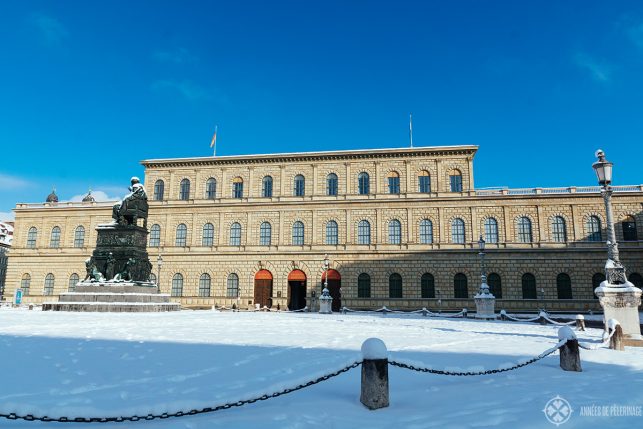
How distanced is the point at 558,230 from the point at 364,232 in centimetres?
1610

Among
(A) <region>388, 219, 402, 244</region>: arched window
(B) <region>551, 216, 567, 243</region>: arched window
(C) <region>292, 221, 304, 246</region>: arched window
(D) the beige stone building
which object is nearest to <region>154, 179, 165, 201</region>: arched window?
(D) the beige stone building

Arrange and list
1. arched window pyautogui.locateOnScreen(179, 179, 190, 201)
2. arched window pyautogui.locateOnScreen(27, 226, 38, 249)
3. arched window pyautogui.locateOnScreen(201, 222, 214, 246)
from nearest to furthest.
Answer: arched window pyautogui.locateOnScreen(201, 222, 214, 246) < arched window pyautogui.locateOnScreen(179, 179, 190, 201) < arched window pyautogui.locateOnScreen(27, 226, 38, 249)

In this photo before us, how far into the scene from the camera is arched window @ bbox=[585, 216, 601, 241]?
34.3 m

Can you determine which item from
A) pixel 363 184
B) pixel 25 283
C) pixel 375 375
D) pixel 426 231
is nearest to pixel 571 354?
pixel 375 375

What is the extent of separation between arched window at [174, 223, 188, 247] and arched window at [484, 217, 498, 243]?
2726cm

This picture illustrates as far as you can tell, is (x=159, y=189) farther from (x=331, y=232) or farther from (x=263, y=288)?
(x=331, y=232)

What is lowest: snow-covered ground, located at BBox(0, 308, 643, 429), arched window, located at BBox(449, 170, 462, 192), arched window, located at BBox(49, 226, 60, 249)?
snow-covered ground, located at BBox(0, 308, 643, 429)

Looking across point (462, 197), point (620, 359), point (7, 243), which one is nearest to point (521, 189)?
point (462, 197)

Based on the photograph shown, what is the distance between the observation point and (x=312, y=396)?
5191 mm

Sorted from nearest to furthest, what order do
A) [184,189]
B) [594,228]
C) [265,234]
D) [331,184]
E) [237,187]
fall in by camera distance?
1. [594,228]
2. [265,234]
3. [331,184]
4. [237,187]
5. [184,189]

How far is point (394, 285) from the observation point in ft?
118

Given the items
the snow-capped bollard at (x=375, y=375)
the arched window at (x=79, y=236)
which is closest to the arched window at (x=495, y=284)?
the snow-capped bollard at (x=375, y=375)

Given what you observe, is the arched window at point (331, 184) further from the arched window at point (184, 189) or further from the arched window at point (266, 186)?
the arched window at point (184, 189)

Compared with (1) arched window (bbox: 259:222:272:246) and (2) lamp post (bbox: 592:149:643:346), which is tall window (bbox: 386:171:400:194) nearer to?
(1) arched window (bbox: 259:222:272:246)
